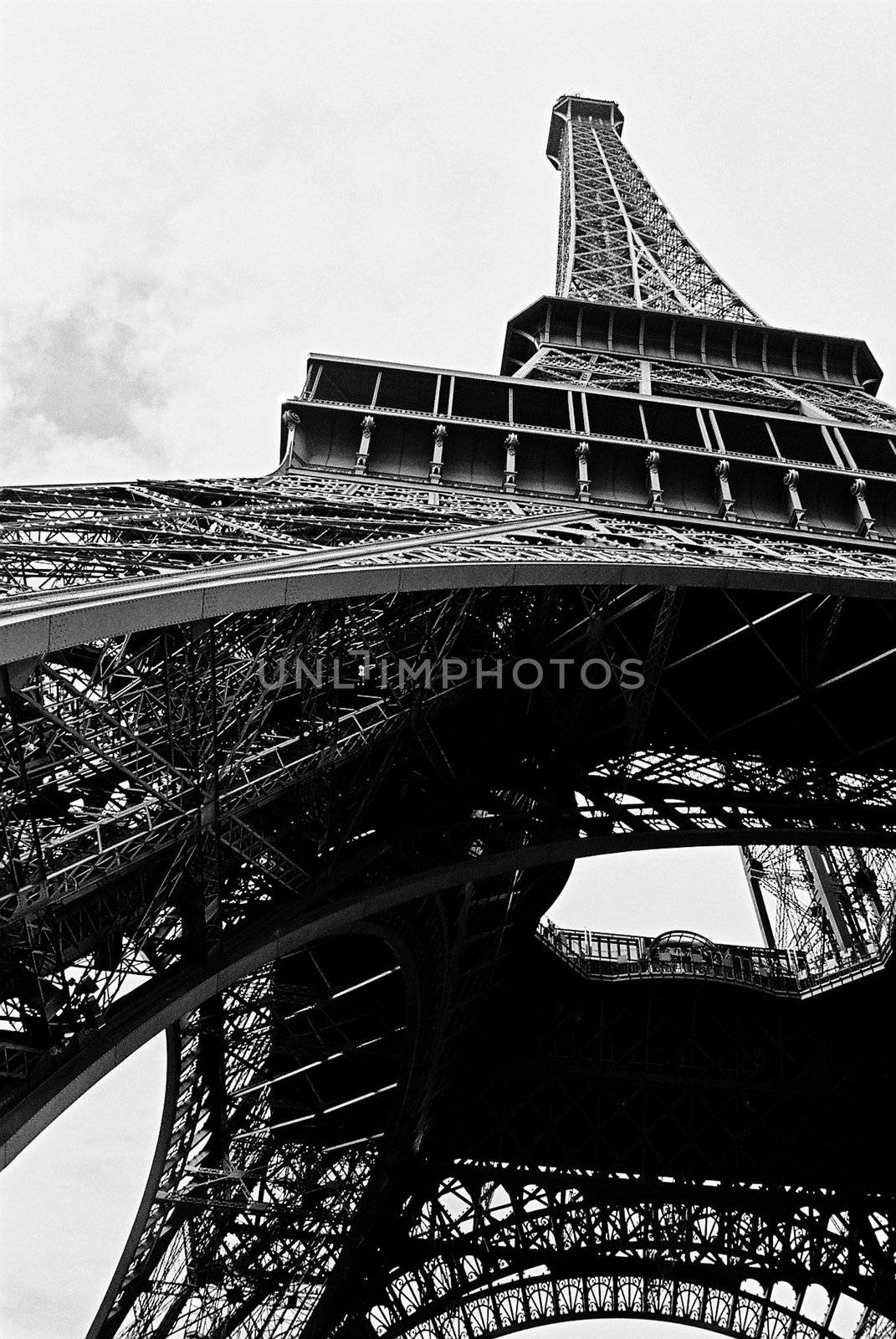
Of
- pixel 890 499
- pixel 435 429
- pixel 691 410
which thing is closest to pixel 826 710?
pixel 890 499

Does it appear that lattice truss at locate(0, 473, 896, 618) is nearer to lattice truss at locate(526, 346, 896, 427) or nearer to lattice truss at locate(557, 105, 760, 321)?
lattice truss at locate(526, 346, 896, 427)

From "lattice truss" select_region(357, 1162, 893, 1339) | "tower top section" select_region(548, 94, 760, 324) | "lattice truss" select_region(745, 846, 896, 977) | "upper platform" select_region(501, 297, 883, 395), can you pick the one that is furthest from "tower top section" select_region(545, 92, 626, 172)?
"lattice truss" select_region(357, 1162, 893, 1339)

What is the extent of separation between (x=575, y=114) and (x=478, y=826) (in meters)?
76.5

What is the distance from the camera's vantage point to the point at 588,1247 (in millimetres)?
30625

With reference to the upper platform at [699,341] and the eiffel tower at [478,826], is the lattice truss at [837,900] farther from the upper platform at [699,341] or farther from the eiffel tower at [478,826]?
the upper platform at [699,341]

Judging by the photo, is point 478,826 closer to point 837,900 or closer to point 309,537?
point 309,537

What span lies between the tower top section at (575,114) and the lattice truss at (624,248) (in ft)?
25.4

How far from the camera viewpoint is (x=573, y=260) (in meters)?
51.6

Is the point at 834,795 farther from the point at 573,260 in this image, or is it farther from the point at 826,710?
the point at 573,260

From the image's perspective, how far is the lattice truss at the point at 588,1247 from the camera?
30312 millimetres

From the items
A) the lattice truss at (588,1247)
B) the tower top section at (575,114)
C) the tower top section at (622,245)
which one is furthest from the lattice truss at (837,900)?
the tower top section at (575,114)

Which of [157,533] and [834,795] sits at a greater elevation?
[834,795]

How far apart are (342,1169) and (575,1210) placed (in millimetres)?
8054

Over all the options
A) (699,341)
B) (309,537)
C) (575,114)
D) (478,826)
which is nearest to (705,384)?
(699,341)
